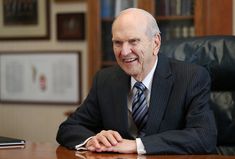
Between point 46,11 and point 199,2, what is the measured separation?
1552mm

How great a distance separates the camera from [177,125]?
1.88m

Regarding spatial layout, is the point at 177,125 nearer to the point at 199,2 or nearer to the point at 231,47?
the point at 231,47

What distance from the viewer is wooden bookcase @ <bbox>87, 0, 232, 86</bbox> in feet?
10.9

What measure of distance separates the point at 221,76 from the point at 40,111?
8.70 feet

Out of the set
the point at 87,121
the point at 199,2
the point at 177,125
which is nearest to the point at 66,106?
the point at 199,2

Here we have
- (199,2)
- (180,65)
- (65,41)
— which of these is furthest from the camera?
(65,41)

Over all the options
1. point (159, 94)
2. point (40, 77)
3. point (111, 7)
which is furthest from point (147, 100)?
point (40, 77)

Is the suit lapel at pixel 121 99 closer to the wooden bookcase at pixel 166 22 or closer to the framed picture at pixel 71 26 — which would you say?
the wooden bookcase at pixel 166 22

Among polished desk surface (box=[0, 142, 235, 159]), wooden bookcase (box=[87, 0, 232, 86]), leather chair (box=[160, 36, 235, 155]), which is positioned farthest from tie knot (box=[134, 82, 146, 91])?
wooden bookcase (box=[87, 0, 232, 86])

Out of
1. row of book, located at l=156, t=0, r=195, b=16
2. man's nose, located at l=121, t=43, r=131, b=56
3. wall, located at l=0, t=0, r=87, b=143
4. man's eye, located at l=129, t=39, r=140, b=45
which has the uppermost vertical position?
row of book, located at l=156, t=0, r=195, b=16

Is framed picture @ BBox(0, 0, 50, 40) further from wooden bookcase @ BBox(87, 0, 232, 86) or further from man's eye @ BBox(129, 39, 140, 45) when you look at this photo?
man's eye @ BBox(129, 39, 140, 45)

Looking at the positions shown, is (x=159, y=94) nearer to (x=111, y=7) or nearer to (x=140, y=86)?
(x=140, y=86)

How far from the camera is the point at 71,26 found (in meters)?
4.13

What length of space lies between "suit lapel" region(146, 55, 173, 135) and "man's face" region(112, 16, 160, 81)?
0.06 m
